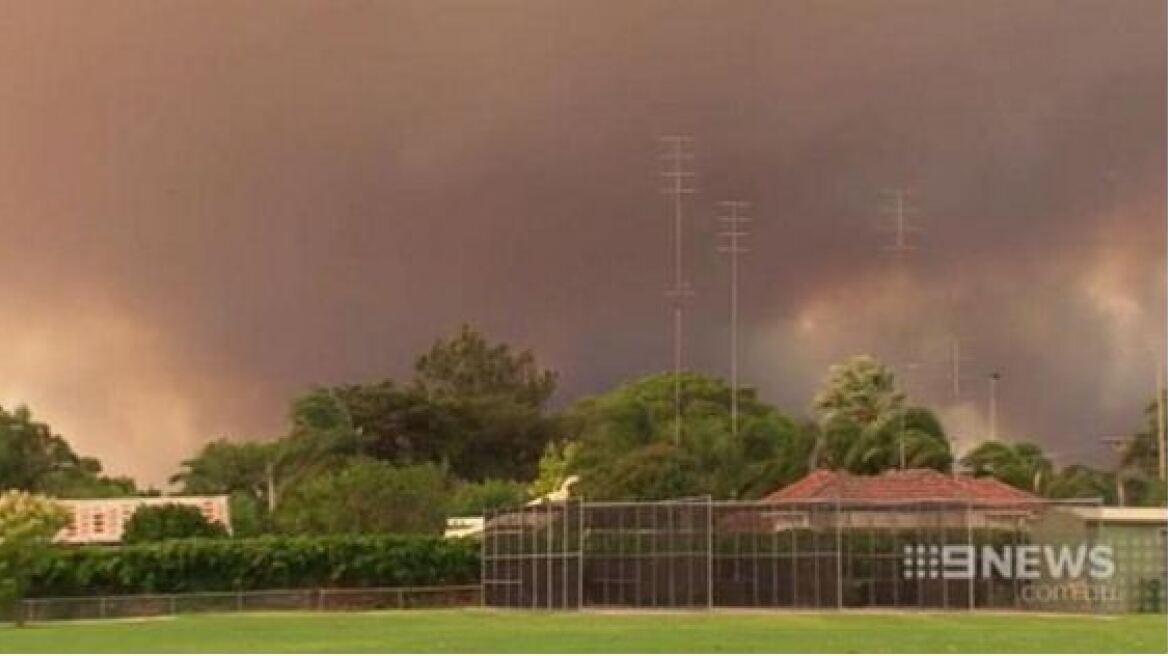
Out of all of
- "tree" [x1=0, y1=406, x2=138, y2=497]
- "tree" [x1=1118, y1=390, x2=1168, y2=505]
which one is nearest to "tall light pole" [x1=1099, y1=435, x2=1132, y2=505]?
"tree" [x1=1118, y1=390, x2=1168, y2=505]

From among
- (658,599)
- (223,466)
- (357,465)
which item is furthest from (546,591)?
(223,466)

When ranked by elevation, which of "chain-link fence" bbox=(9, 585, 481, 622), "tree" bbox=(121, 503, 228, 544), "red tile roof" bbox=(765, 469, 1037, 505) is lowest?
"chain-link fence" bbox=(9, 585, 481, 622)

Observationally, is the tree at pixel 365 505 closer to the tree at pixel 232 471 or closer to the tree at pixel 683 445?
the tree at pixel 683 445

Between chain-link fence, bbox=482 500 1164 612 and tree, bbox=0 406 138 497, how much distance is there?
114 feet

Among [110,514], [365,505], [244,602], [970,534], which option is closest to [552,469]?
[365,505]

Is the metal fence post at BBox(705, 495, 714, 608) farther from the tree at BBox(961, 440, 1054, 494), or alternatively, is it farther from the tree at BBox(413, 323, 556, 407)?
the tree at BBox(413, 323, 556, 407)

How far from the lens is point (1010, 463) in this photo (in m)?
66.1

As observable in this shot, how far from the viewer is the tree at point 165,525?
58375 mm

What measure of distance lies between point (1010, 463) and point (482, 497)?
19390 millimetres

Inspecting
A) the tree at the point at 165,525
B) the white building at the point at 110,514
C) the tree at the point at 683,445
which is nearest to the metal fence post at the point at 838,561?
the tree at the point at 683,445

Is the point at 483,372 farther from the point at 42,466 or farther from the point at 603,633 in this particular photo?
the point at 603,633

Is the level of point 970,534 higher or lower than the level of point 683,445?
lower

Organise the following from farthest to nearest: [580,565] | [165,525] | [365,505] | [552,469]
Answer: [552,469]
[365,505]
[165,525]
[580,565]

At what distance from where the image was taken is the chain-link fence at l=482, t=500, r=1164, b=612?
4609cm
